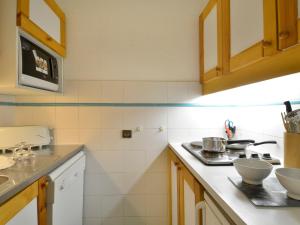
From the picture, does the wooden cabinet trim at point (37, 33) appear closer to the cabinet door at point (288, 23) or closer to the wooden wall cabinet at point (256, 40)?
the wooden wall cabinet at point (256, 40)

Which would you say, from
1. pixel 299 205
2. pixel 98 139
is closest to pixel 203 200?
pixel 299 205

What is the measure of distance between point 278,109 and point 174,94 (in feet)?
2.85

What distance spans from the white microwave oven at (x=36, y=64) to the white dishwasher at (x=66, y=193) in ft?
1.93

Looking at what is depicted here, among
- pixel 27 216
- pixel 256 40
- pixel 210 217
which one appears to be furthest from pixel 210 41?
pixel 27 216

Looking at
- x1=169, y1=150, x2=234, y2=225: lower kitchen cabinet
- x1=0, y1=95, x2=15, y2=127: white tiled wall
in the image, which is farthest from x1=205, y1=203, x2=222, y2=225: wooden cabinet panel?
x1=0, y1=95, x2=15, y2=127: white tiled wall

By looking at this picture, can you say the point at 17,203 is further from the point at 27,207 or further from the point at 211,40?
the point at 211,40

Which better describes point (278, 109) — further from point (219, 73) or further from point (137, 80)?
point (137, 80)

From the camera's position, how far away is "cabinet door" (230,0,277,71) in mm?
905

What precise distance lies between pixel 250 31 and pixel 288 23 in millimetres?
248

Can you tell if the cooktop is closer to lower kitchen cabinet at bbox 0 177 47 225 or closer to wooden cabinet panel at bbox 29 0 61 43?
lower kitchen cabinet at bbox 0 177 47 225

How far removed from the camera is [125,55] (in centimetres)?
197

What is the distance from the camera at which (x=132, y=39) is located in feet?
6.48

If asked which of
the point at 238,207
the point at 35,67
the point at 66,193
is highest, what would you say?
the point at 35,67

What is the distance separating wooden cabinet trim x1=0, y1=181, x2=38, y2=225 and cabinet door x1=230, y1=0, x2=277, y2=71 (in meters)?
1.25
